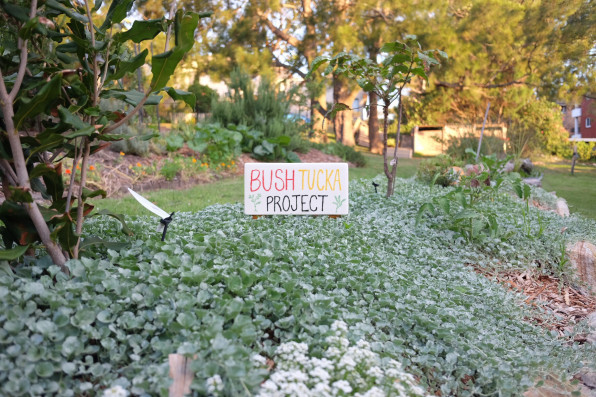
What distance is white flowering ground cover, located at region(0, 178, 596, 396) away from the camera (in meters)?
1.22

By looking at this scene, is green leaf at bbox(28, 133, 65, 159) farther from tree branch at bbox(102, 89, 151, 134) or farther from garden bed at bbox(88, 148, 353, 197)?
garden bed at bbox(88, 148, 353, 197)

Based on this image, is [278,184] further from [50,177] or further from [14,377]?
[14,377]

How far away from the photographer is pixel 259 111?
8.05 meters

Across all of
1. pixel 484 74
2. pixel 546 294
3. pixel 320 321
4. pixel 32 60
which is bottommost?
pixel 546 294

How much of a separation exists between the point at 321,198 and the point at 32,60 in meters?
1.86

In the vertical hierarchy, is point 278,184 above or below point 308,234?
above

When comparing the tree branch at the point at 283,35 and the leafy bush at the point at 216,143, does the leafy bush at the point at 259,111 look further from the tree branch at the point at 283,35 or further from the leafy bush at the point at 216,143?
the tree branch at the point at 283,35

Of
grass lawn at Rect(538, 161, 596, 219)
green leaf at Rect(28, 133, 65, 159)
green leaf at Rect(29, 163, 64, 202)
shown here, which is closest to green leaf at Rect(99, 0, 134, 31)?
green leaf at Rect(28, 133, 65, 159)

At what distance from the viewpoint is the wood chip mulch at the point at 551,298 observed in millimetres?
2225

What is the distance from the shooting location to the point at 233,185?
550 cm

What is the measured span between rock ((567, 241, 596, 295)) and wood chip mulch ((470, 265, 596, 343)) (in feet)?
0.42

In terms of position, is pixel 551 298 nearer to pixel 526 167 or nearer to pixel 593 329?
pixel 593 329

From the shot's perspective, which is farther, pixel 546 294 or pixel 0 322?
pixel 546 294

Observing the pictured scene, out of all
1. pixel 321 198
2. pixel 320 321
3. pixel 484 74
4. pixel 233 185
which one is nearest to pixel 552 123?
pixel 484 74
